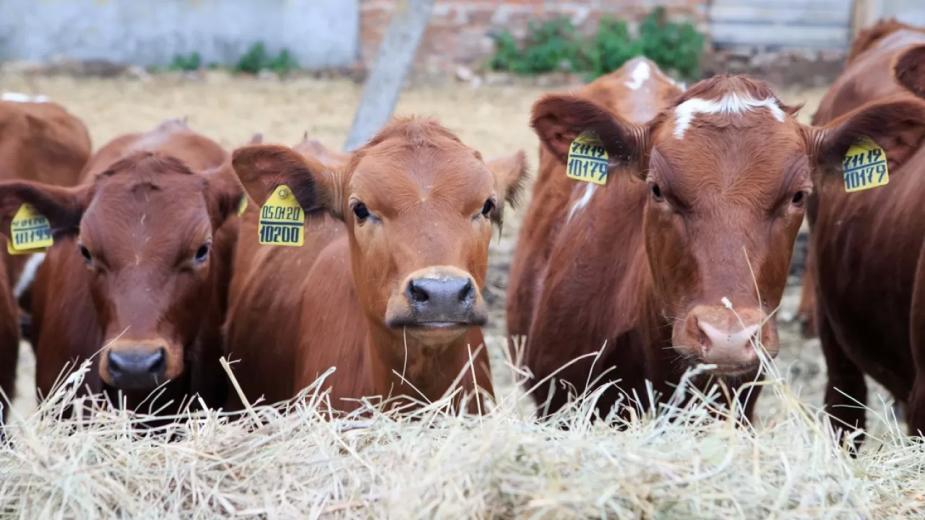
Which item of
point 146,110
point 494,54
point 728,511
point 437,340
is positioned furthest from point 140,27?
point 728,511

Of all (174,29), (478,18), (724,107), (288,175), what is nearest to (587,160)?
(724,107)

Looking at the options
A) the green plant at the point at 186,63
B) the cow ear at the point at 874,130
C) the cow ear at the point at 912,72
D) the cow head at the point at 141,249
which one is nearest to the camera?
the cow ear at the point at 874,130

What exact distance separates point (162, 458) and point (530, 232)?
3.03m

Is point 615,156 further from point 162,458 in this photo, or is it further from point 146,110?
point 146,110

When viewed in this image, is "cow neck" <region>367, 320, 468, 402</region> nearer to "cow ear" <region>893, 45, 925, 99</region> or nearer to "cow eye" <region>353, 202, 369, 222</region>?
"cow eye" <region>353, 202, 369, 222</region>

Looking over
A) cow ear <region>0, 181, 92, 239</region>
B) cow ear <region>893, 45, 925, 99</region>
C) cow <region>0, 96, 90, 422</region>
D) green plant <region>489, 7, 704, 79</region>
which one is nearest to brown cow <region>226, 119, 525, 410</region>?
cow ear <region>0, 181, 92, 239</region>

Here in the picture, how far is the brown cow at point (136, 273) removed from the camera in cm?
518

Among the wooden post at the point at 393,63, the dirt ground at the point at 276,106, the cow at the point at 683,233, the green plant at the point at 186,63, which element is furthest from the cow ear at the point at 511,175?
the green plant at the point at 186,63

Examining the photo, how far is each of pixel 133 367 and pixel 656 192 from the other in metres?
1.90

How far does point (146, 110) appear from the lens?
39.0 feet

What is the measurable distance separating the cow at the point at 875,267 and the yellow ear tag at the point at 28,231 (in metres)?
3.00

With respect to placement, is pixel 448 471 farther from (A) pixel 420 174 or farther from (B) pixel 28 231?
(B) pixel 28 231

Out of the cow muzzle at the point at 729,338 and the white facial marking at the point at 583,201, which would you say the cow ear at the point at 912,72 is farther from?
the cow muzzle at the point at 729,338

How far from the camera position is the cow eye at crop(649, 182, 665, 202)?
4574 millimetres
